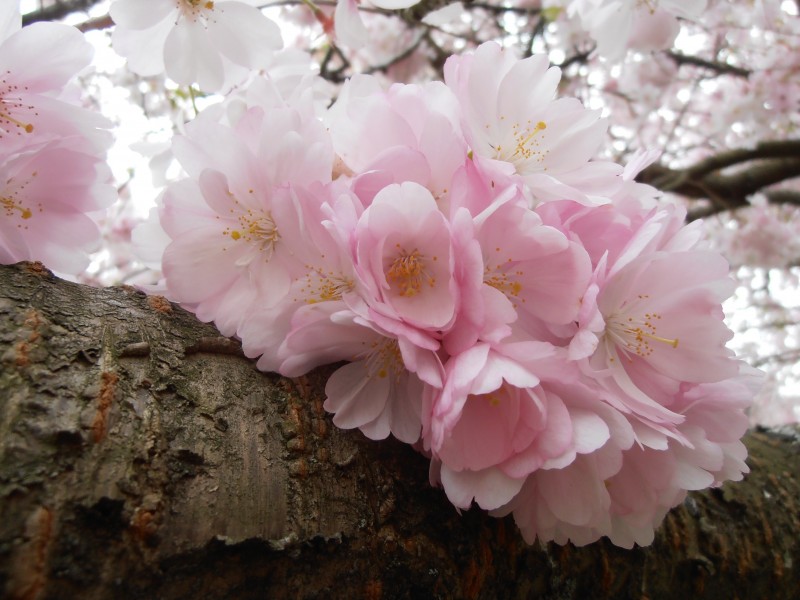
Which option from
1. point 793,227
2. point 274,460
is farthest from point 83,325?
point 793,227

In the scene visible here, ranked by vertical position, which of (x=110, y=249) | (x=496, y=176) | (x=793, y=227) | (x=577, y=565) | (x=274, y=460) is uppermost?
(x=496, y=176)

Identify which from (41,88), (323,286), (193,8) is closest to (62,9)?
(193,8)

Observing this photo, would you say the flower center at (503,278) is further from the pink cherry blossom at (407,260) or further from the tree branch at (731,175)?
the tree branch at (731,175)

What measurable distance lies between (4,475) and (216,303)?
0.29 meters

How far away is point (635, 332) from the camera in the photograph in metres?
0.67

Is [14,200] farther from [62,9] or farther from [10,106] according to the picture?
[62,9]

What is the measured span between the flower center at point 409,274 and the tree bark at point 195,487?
156 millimetres

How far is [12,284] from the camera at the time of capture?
0.56 m

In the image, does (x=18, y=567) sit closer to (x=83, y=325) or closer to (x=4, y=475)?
(x=4, y=475)

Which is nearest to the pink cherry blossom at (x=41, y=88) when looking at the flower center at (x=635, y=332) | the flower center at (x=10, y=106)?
the flower center at (x=10, y=106)

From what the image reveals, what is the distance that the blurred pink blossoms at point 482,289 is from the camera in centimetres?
55

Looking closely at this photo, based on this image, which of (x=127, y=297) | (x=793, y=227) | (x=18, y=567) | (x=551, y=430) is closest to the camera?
(x=18, y=567)

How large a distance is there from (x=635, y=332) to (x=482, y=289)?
0.77ft

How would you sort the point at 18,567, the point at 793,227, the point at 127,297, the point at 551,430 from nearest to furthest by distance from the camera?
the point at 18,567
the point at 551,430
the point at 127,297
the point at 793,227
